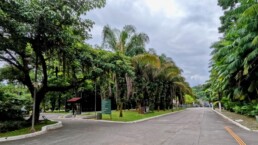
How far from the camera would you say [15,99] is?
794 inches

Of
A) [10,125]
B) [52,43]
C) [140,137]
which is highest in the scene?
[52,43]

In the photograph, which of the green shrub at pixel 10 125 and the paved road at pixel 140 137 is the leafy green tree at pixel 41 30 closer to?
the green shrub at pixel 10 125

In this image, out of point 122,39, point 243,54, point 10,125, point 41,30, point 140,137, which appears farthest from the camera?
point 122,39

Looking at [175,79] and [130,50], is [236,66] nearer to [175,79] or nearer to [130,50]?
[130,50]

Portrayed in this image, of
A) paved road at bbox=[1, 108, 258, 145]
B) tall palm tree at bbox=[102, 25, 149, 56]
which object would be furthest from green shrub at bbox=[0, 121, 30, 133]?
tall palm tree at bbox=[102, 25, 149, 56]

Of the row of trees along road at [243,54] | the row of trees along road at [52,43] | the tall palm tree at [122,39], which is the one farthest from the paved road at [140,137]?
the tall palm tree at [122,39]

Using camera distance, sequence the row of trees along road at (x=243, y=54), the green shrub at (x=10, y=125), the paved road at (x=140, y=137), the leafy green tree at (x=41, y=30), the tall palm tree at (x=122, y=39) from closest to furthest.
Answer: the paved road at (x=140, y=137) → the leafy green tree at (x=41, y=30) → the green shrub at (x=10, y=125) → the row of trees along road at (x=243, y=54) → the tall palm tree at (x=122, y=39)

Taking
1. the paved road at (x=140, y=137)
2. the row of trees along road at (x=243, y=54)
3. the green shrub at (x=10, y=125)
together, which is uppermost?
the row of trees along road at (x=243, y=54)

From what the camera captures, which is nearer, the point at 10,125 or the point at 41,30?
the point at 41,30

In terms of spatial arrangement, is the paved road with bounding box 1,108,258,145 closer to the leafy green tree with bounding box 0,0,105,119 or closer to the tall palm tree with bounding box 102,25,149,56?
the leafy green tree with bounding box 0,0,105,119

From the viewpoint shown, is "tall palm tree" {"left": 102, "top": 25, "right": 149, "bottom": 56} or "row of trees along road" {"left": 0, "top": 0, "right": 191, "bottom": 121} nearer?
"row of trees along road" {"left": 0, "top": 0, "right": 191, "bottom": 121}

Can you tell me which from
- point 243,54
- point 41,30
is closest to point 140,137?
point 41,30

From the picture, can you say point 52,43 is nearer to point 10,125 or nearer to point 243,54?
point 10,125

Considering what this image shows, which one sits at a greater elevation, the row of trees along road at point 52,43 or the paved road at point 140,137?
the row of trees along road at point 52,43
